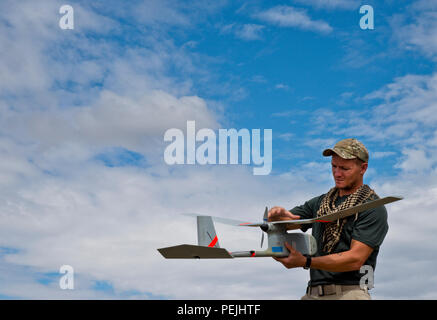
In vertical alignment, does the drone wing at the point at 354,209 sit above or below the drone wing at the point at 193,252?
above

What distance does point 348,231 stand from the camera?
800 centimetres

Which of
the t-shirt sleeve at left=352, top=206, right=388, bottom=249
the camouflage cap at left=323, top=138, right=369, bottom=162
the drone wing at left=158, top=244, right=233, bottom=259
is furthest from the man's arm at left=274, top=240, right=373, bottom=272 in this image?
the camouflage cap at left=323, top=138, right=369, bottom=162

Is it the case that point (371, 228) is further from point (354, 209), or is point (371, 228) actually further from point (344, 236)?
point (354, 209)

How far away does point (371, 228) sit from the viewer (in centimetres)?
783

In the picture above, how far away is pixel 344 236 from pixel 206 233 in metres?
2.42

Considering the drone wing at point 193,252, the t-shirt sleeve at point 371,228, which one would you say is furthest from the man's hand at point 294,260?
the t-shirt sleeve at point 371,228

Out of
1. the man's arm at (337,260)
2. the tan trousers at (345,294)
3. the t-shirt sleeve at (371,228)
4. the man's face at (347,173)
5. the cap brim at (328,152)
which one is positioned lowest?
the tan trousers at (345,294)

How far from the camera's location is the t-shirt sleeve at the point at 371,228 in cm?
775

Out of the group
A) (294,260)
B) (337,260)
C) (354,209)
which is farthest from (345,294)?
(354,209)

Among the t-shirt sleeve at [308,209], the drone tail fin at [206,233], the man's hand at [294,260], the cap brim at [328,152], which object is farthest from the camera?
the t-shirt sleeve at [308,209]

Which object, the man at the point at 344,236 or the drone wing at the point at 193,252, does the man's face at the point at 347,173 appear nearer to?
the man at the point at 344,236
